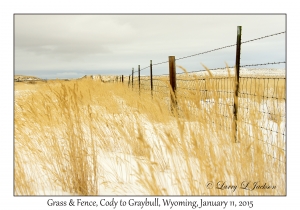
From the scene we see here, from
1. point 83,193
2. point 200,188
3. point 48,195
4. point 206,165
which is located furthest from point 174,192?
point 48,195

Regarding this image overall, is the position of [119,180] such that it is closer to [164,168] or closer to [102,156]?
[164,168]

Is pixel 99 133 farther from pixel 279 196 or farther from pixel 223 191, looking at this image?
pixel 279 196

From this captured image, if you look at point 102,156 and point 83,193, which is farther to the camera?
point 102,156

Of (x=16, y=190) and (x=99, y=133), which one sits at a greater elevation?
(x=99, y=133)

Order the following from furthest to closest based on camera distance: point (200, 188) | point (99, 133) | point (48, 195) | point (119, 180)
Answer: point (99, 133) → point (119, 180) → point (48, 195) → point (200, 188)

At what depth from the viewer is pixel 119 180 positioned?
2299 mm

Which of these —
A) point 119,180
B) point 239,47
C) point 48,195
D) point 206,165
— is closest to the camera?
point 206,165

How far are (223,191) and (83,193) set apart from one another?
1.07 m

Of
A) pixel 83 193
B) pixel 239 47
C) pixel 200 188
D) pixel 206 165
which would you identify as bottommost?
pixel 83 193

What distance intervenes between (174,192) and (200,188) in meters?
0.29

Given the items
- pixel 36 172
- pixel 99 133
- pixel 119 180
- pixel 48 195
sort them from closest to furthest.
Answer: pixel 48 195 < pixel 119 180 < pixel 36 172 < pixel 99 133
